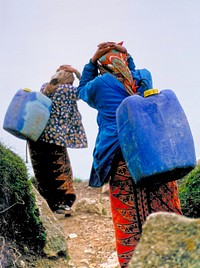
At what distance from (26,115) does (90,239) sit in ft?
5.16

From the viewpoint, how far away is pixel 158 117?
2.60m

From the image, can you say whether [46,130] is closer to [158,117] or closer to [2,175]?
[2,175]

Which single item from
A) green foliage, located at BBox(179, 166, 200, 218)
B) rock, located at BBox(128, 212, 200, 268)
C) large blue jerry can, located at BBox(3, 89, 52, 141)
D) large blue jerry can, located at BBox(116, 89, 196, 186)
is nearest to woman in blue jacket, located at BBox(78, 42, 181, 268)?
large blue jerry can, located at BBox(116, 89, 196, 186)

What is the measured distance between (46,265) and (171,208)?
4.62 ft

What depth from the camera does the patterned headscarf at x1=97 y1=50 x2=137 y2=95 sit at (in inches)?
123

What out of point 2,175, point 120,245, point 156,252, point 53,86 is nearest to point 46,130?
point 53,86

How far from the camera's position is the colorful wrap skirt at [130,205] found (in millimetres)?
2932

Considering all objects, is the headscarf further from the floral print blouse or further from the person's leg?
the person's leg

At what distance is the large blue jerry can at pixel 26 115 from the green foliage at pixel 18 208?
53.8 inches

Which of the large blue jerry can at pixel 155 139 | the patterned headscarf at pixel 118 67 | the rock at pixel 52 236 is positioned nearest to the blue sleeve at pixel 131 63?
the patterned headscarf at pixel 118 67

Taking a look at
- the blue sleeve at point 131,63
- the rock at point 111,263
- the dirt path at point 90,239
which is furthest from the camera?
the dirt path at point 90,239

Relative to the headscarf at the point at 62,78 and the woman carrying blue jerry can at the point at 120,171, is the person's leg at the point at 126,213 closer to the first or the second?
the woman carrying blue jerry can at the point at 120,171

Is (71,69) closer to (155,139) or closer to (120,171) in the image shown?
(120,171)

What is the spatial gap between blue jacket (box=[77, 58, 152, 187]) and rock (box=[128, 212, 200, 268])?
5.82 feet
